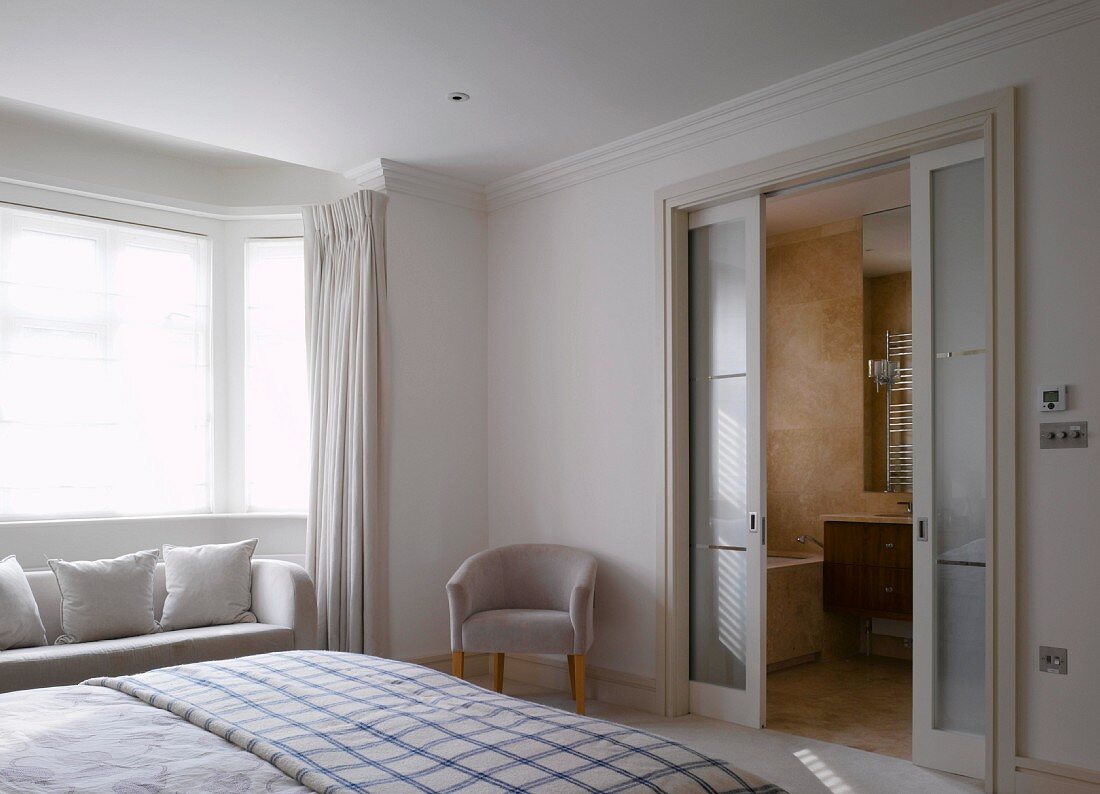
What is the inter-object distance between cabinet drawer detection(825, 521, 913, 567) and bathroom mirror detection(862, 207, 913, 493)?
0.49m

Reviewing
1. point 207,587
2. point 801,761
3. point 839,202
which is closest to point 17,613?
point 207,587

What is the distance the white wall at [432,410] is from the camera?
510cm

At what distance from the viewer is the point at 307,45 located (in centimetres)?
356

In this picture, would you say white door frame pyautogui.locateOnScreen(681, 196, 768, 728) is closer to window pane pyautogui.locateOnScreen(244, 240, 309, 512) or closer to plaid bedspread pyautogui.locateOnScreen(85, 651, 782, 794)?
plaid bedspread pyautogui.locateOnScreen(85, 651, 782, 794)

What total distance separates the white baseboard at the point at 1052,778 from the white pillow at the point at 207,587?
3525 mm

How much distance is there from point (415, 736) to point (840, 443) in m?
4.84

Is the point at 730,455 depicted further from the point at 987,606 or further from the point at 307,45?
the point at 307,45

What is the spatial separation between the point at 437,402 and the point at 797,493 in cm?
279

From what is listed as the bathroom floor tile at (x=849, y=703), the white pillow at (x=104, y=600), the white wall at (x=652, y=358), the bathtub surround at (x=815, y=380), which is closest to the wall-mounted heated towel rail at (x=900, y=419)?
the bathtub surround at (x=815, y=380)

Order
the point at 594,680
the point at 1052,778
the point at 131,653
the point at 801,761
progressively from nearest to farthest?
1. the point at 1052,778
2. the point at 801,761
3. the point at 131,653
4. the point at 594,680

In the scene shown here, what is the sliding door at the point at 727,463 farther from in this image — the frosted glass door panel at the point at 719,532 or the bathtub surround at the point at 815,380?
the bathtub surround at the point at 815,380

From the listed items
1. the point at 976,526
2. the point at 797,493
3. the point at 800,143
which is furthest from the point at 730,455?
the point at 797,493

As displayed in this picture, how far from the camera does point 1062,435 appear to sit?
3158 mm

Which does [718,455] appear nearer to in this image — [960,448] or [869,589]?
[960,448]
